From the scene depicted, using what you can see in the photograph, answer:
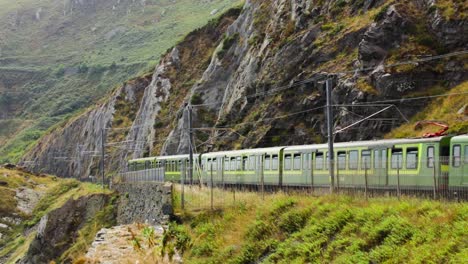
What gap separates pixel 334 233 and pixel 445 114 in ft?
85.3

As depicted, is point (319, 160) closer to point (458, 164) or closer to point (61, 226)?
point (458, 164)

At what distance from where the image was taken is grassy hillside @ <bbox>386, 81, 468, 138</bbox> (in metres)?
36.4

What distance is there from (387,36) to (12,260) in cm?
3653

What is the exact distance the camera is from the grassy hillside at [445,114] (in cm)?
3644

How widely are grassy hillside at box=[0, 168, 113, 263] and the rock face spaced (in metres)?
1.63

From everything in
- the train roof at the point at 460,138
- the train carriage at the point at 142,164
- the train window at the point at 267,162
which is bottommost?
the train carriage at the point at 142,164

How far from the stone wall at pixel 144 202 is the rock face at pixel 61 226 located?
273 cm

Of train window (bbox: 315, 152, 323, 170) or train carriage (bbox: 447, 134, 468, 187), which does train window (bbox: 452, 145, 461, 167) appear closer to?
train carriage (bbox: 447, 134, 468, 187)

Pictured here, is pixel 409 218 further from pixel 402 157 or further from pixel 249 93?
pixel 249 93

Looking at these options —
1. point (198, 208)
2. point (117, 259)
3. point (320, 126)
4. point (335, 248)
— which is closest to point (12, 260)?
point (320, 126)

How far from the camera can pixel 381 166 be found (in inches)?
979

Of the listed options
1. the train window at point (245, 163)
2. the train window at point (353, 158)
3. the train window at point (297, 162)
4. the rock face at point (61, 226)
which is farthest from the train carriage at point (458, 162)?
the rock face at point (61, 226)

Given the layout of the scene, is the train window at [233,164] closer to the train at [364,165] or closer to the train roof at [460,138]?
the train at [364,165]

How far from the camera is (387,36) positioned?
44.7m
